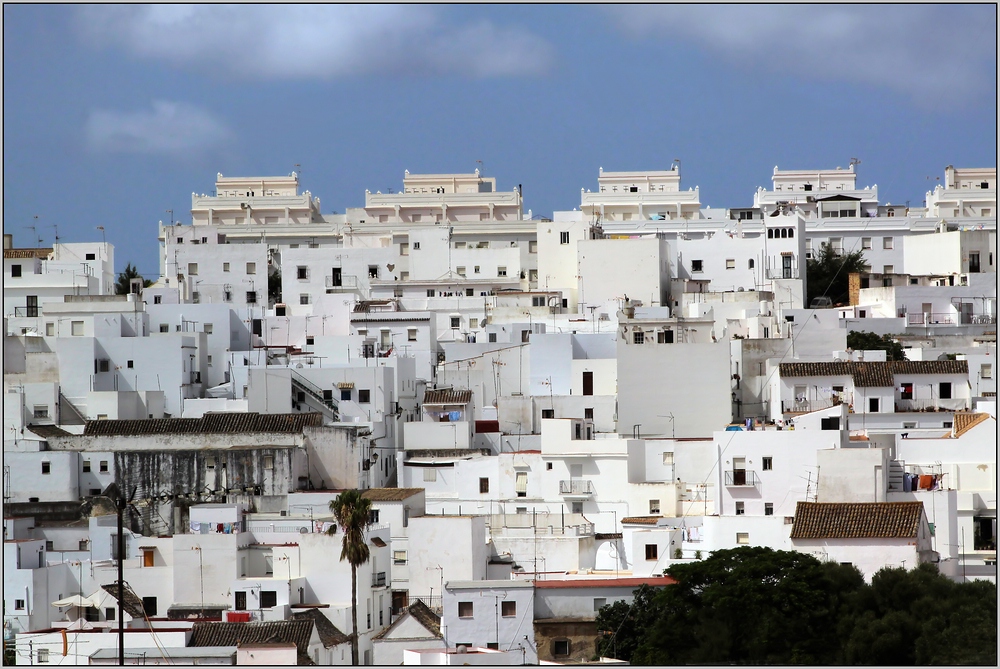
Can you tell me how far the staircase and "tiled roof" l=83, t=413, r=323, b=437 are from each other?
8.57 ft

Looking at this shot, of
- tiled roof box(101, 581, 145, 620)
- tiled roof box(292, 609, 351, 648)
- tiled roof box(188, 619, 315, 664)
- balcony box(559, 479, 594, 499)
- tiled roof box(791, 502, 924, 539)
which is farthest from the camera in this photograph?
balcony box(559, 479, 594, 499)

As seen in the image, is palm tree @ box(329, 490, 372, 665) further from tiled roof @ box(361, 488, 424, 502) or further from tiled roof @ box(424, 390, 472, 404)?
tiled roof @ box(424, 390, 472, 404)


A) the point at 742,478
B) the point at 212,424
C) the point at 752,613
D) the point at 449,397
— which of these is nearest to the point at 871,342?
the point at 449,397

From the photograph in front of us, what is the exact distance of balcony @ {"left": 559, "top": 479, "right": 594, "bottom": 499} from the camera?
40.9 m

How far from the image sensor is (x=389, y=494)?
40.6 m

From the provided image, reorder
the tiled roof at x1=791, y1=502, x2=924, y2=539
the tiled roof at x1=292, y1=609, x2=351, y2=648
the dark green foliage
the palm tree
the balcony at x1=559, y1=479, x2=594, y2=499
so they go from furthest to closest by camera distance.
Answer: the balcony at x1=559, y1=479, x2=594, y2=499 → the palm tree → the tiled roof at x1=791, y1=502, x2=924, y2=539 → the tiled roof at x1=292, y1=609, x2=351, y2=648 → the dark green foliage

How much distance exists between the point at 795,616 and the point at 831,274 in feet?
98.0

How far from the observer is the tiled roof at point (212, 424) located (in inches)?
1692

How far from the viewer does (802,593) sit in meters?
31.3

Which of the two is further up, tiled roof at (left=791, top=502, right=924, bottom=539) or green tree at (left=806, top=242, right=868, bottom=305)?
green tree at (left=806, top=242, right=868, bottom=305)

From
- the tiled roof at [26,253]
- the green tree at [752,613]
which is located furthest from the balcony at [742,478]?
the tiled roof at [26,253]

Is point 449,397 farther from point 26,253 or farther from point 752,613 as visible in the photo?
point 26,253

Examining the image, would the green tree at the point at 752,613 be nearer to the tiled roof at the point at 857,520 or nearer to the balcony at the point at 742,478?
the tiled roof at the point at 857,520

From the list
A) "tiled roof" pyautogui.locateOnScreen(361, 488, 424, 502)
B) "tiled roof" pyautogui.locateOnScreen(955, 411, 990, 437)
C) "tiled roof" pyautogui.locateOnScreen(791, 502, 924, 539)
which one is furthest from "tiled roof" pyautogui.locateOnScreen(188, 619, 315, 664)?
"tiled roof" pyautogui.locateOnScreen(955, 411, 990, 437)
